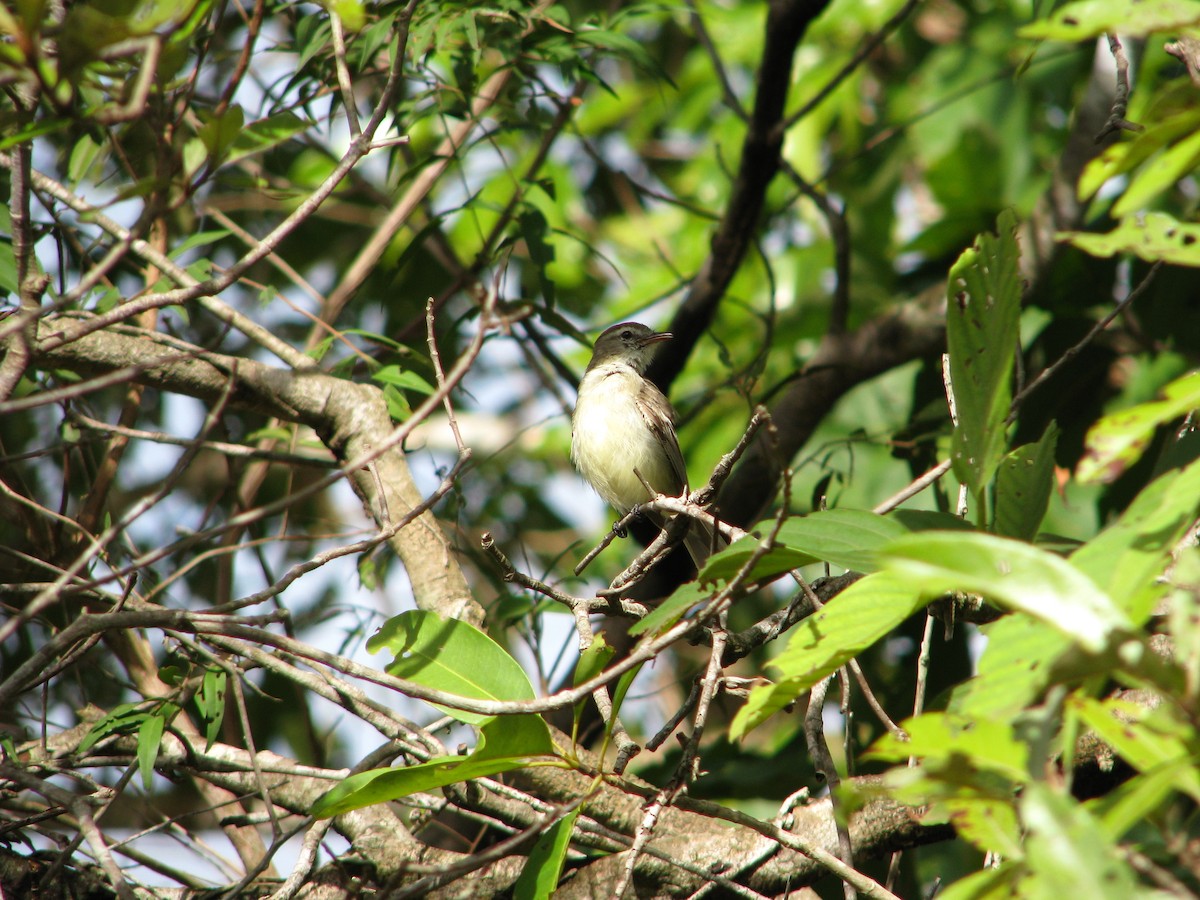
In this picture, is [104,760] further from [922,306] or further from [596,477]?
[922,306]

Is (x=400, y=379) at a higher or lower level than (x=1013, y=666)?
higher

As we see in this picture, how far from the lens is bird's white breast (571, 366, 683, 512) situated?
558cm

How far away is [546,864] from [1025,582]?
1.42 metres

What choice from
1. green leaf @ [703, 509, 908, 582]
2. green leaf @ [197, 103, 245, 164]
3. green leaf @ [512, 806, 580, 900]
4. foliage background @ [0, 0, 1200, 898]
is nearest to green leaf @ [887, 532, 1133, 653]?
foliage background @ [0, 0, 1200, 898]

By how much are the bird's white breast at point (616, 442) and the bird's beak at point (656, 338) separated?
19cm

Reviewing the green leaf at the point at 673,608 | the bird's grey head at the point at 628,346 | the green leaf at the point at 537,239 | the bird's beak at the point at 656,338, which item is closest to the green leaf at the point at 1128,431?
the green leaf at the point at 673,608

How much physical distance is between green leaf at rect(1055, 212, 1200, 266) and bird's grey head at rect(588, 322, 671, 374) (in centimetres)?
423

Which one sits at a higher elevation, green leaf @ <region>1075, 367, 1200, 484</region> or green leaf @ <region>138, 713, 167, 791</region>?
green leaf @ <region>1075, 367, 1200, 484</region>

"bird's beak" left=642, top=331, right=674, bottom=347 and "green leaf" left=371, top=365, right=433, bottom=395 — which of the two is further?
"bird's beak" left=642, top=331, right=674, bottom=347

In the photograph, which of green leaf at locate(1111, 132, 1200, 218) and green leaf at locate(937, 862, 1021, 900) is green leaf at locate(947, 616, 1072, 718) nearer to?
green leaf at locate(937, 862, 1021, 900)

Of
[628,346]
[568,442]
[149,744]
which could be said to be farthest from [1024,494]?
[568,442]

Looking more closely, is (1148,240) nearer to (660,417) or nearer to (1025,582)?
(1025,582)

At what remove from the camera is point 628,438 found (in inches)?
219

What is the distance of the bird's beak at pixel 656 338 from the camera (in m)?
5.46
